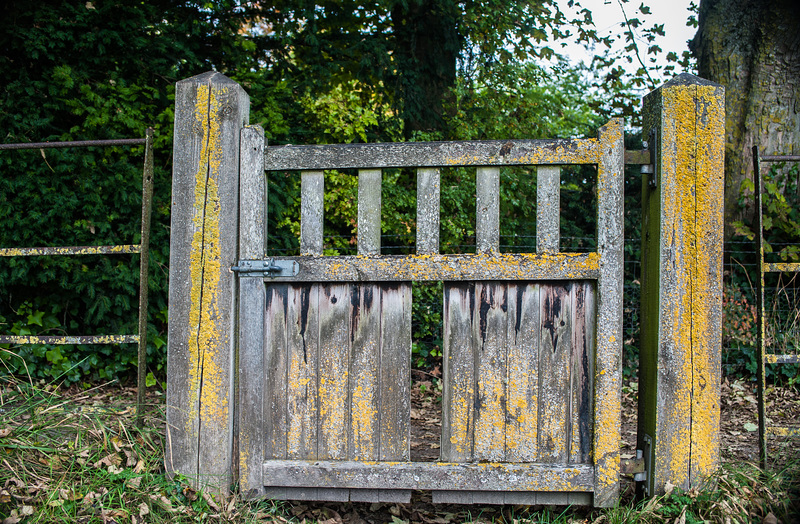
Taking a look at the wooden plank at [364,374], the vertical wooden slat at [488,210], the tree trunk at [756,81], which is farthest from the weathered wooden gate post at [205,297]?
the tree trunk at [756,81]

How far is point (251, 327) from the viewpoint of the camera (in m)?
2.61

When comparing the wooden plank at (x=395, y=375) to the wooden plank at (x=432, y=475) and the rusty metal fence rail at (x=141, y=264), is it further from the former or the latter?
the rusty metal fence rail at (x=141, y=264)

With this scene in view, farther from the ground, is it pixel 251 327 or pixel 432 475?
pixel 251 327

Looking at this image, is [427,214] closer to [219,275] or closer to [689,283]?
[219,275]

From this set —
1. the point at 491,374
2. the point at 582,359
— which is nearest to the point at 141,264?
the point at 491,374

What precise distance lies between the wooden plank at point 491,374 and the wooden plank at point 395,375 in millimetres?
349

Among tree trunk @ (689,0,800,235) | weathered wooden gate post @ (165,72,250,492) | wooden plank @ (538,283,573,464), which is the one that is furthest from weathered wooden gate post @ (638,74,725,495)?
tree trunk @ (689,0,800,235)

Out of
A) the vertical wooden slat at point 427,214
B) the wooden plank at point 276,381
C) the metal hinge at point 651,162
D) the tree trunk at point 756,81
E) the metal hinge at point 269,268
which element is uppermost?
the tree trunk at point 756,81

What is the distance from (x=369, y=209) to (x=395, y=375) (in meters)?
0.84

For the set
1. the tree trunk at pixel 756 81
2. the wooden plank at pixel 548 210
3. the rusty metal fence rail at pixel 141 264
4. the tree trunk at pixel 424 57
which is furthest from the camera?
the tree trunk at pixel 424 57

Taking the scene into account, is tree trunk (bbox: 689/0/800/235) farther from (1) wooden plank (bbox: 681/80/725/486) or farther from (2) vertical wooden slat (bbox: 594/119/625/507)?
(2) vertical wooden slat (bbox: 594/119/625/507)

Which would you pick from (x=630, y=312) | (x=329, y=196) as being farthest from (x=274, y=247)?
(x=630, y=312)

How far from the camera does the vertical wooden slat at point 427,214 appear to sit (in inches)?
99.8

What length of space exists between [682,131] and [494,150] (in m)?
0.90
